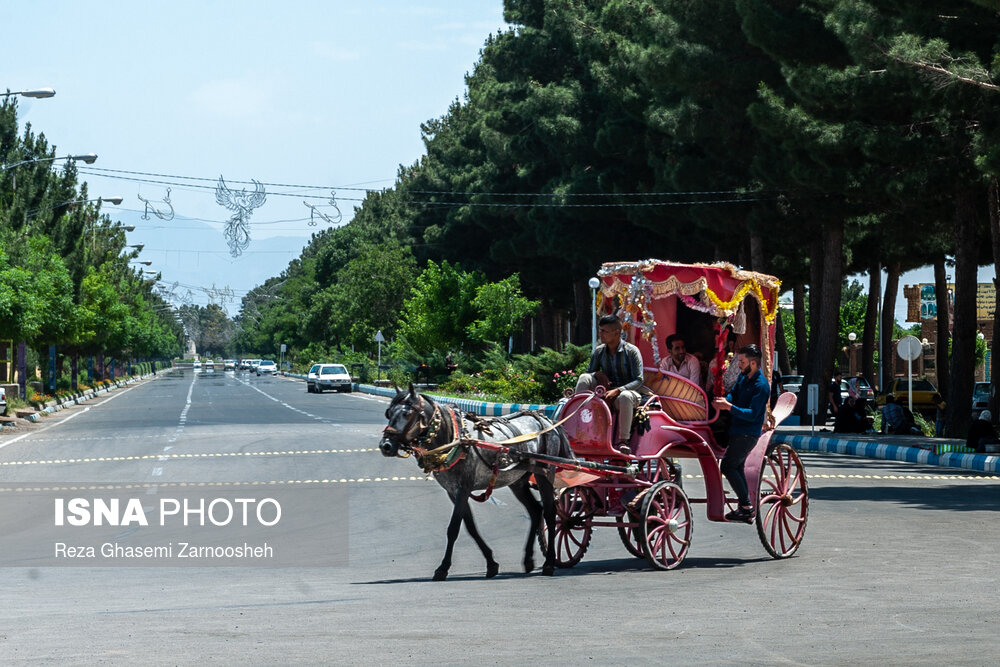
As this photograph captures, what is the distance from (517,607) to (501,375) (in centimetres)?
5256

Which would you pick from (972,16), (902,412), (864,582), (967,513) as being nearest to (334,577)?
(864,582)

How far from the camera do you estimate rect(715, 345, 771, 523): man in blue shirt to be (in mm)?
12875

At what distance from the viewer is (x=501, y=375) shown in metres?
62.7

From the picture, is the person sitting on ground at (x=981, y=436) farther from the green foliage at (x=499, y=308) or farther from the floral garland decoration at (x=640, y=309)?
the green foliage at (x=499, y=308)

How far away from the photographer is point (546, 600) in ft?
34.6

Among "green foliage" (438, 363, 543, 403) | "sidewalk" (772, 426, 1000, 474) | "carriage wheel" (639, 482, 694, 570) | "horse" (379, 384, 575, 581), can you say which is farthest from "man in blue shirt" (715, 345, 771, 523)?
"green foliage" (438, 363, 543, 403)

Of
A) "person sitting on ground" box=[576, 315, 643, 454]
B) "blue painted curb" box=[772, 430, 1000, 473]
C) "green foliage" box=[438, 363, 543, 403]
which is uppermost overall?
"person sitting on ground" box=[576, 315, 643, 454]

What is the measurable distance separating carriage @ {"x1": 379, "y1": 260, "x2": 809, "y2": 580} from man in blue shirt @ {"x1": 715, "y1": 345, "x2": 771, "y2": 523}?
0.09 meters

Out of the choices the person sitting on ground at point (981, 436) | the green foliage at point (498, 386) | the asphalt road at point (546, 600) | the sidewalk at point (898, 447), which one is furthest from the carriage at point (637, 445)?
the green foliage at point (498, 386)

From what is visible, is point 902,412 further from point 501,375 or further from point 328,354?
point 328,354

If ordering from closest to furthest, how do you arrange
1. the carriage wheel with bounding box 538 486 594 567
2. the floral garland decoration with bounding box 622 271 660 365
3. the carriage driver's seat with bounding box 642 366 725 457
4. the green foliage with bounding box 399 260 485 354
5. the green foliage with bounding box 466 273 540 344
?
1. the carriage wheel with bounding box 538 486 594 567
2. the carriage driver's seat with bounding box 642 366 725 457
3. the floral garland decoration with bounding box 622 271 660 365
4. the green foliage with bounding box 466 273 540 344
5. the green foliage with bounding box 399 260 485 354

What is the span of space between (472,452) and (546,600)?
58.8 inches

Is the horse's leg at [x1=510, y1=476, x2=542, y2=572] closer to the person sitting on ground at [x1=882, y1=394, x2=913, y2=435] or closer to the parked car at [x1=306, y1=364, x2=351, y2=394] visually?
the person sitting on ground at [x1=882, y1=394, x2=913, y2=435]

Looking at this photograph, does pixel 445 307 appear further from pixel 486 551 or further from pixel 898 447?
pixel 486 551
